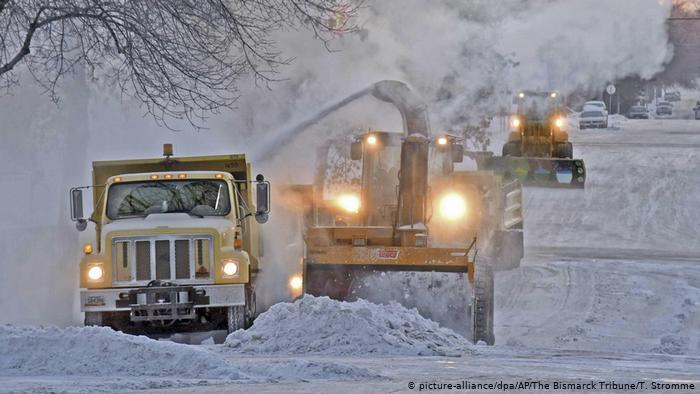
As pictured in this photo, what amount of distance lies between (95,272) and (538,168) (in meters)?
23.4

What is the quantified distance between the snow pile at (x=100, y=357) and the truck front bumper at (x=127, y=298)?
2.53 meters

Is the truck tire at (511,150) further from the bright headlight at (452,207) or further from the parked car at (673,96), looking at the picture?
the parked car at (673,96)

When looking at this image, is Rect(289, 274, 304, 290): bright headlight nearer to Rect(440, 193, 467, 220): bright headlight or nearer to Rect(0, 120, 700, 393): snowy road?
Rect(440, 193, 467, 220): bright headlight

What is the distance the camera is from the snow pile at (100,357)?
12.1 m

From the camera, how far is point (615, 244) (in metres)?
32.0

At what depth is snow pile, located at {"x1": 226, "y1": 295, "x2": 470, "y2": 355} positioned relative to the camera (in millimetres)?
14430

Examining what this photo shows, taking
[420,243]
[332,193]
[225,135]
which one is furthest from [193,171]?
[225,135]

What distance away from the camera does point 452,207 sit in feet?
66.6

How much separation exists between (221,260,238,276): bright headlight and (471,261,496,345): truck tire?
11.4ft

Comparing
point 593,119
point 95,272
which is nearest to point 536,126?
point 593,119

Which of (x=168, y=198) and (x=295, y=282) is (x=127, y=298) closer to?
(x=168, y=198)

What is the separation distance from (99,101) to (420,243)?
16.4 metres

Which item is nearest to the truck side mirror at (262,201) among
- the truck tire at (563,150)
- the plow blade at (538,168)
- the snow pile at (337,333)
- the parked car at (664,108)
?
the snow pile at (337,333)

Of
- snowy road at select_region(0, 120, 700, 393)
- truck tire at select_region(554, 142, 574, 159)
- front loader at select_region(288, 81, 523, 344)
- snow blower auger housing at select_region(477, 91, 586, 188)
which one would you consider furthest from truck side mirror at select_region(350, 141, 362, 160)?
truck tire at select_region(554, 142, 574, 159)
